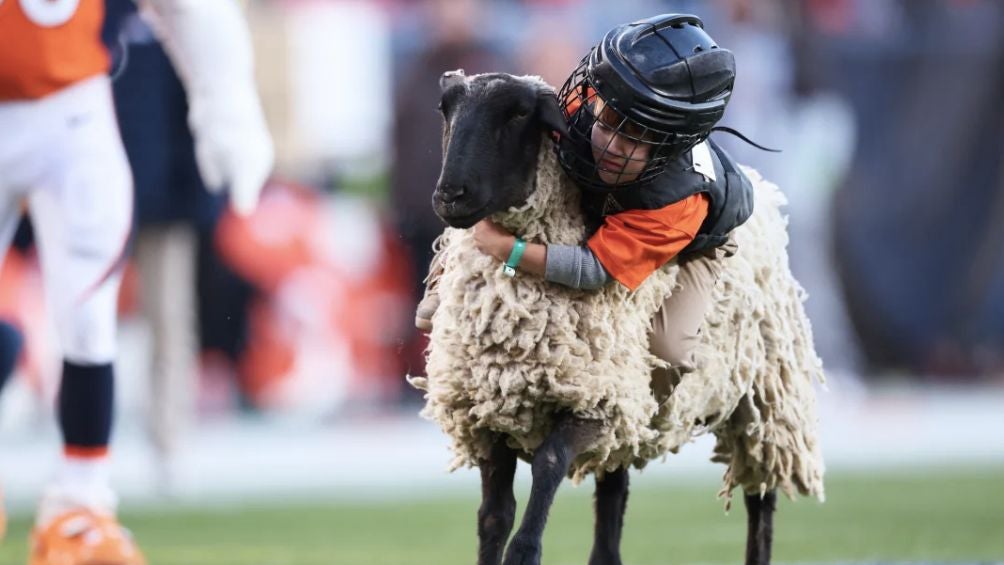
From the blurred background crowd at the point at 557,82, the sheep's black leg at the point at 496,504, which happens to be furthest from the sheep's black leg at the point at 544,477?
the blurred background crowd at the point at 557,82

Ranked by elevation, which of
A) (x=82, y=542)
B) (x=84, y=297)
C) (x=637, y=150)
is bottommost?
(x=82, y=542)

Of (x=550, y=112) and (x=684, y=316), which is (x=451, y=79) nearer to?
(x=550, y=112)

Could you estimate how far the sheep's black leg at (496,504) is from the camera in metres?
4.26

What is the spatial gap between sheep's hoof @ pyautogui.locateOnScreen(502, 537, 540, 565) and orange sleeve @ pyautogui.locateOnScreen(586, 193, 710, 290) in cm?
69

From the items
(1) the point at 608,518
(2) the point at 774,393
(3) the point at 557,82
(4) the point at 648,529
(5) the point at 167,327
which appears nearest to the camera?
(2) the point at 774,393

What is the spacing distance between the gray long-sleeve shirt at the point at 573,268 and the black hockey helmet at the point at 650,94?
0.20 metres

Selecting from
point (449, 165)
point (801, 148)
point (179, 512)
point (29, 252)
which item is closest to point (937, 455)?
point (801, 148)

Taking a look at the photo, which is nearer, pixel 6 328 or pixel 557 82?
pixel 6 328

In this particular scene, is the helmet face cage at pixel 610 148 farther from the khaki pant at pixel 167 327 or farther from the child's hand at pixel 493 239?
the khaki pant at pixel 167 327

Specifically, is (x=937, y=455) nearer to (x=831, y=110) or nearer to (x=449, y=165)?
(x=831, y=110)

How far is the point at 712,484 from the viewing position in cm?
977

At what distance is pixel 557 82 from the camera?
12.0 m

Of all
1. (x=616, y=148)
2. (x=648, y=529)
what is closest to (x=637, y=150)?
(x=616, y=148)

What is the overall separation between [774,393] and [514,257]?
1.09m
